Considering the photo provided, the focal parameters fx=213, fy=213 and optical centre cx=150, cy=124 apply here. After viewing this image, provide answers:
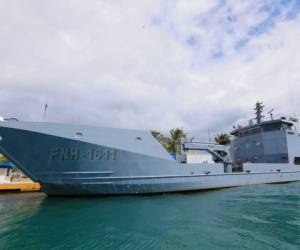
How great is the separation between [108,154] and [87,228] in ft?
12.8

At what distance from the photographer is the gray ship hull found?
8484mm

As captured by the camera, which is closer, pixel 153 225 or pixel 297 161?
pixel 153 225

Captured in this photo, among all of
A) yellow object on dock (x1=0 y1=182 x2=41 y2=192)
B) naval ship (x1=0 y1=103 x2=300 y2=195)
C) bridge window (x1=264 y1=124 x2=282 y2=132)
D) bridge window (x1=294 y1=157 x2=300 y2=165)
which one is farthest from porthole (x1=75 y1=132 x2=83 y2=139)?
bridge window (x1=294 y1=157 x2=300 y2=165)

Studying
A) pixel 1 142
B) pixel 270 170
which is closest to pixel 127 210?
pixel 1 142

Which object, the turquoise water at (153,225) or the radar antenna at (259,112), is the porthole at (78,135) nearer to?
the turquoise water at (153,225)

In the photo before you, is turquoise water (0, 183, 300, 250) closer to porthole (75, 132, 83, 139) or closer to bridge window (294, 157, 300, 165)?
porthole (75, 132, 83, 139)

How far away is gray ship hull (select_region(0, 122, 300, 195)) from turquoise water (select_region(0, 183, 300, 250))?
1032 millimetres

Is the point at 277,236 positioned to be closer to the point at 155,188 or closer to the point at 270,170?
the point at 155,188

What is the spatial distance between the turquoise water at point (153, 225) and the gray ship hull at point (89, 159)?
103 cm

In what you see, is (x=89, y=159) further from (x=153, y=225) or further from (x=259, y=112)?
(x=259, y=112)

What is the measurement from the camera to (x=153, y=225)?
217 inches

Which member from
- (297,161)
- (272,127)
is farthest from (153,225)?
(297,161)

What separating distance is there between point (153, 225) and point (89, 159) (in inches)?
174

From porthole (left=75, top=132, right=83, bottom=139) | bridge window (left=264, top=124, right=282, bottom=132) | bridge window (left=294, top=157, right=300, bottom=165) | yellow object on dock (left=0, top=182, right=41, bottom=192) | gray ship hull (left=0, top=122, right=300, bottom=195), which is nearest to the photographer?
gray ship hull (left=0, top=122, right=300, bottom=195)
